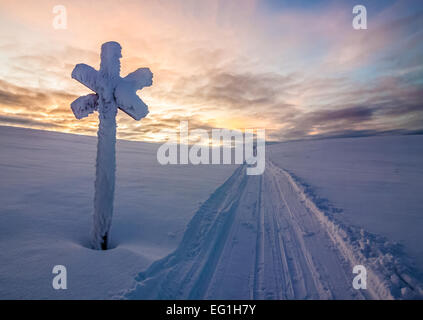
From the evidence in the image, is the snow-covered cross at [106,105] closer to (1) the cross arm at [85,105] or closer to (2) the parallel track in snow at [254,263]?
(1) the cross arm at [85,105]

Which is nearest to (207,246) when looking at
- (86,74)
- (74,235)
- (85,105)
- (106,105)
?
(74,235)

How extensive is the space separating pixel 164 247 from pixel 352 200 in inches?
316

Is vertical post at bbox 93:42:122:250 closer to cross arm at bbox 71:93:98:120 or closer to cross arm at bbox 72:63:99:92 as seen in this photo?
cross arm at bbox 72:63:99:92

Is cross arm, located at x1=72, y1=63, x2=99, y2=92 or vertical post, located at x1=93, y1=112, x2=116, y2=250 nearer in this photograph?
cross arm, located at x1=72, y1=63, x2=99, y2=92

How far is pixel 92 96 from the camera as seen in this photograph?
4.27 metres

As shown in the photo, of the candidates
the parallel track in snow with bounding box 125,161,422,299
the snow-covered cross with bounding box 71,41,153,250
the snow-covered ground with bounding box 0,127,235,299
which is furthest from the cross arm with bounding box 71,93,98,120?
the parallel track in snow with bounding box 125,161,422,299

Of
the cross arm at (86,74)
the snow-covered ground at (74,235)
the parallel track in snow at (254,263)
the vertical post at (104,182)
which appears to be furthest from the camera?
the vertical post at (104,182)

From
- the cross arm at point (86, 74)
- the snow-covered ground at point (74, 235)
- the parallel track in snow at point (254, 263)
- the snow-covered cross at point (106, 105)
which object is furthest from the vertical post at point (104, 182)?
the parallel track in snow at point (254, 263)

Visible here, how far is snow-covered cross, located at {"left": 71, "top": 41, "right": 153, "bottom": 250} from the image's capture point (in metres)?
4.05

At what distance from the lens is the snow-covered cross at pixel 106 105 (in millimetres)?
4049
